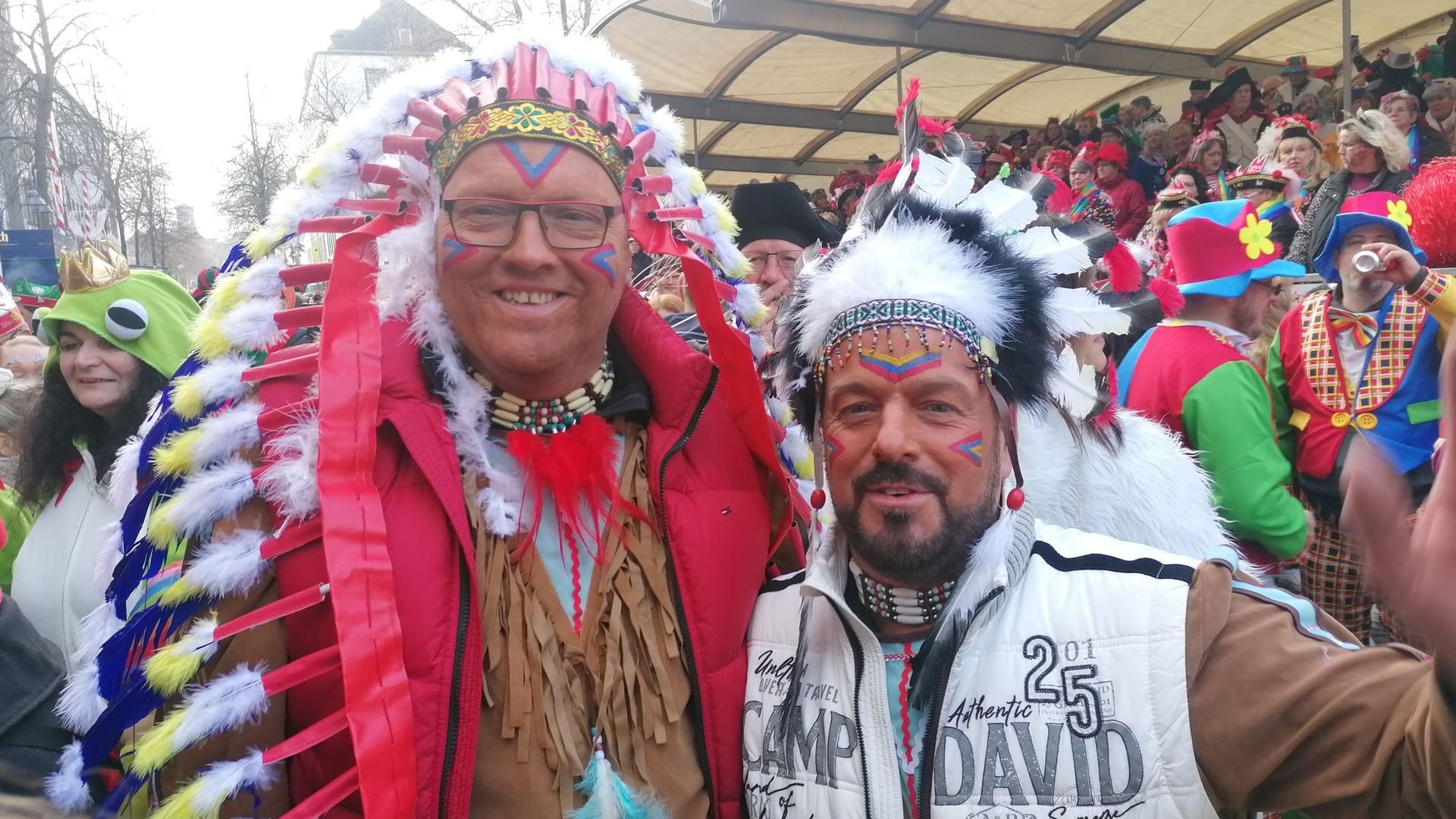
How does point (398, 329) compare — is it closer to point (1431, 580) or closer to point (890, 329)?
point (890, 329)

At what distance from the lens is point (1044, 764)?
151cm

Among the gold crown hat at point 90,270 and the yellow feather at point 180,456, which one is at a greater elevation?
the gold crown hat at point 90,270

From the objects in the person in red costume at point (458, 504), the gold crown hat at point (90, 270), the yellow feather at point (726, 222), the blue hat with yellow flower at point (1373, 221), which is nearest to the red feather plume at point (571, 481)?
the person in red costume at point (458, 504)

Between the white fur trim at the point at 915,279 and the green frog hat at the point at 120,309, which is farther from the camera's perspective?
the green frog hat at the point at 120,309

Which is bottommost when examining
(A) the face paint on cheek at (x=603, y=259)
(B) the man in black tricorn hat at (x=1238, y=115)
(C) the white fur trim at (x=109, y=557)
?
(C) the white fur trim at (x=109, y=557)

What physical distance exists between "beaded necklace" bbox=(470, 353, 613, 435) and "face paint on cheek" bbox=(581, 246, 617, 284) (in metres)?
0.25

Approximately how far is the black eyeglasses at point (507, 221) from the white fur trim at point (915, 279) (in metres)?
0.48

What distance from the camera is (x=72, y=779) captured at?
1.51 metres

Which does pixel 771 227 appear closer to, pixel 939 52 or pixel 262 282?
pixel 262 282

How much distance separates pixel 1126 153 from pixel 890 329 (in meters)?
7.50

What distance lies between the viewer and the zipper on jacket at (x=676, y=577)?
183 cm

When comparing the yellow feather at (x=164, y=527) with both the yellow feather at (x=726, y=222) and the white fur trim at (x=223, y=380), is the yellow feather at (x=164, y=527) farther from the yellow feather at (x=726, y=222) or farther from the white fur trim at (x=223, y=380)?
the yellow feather at (x=726, y=222)

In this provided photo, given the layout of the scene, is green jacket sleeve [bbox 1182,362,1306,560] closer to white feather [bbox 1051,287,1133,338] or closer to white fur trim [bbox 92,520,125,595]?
white feather [bbox 1051,287,1133,338]

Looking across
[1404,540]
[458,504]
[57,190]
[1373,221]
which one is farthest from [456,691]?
[57,190]
